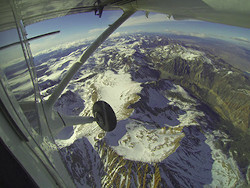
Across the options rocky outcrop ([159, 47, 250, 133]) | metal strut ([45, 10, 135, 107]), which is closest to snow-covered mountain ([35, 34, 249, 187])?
rocky outcrop ([159, 47, 250, 133])

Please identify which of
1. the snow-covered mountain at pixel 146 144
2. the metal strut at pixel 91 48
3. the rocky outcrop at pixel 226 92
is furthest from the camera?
the rocky outcrop at pixel 226 92

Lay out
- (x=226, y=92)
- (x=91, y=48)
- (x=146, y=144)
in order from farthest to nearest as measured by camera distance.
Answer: (x=226, y=92), (x=146, y=144), (x=91, y=48)

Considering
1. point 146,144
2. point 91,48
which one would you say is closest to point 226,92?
point 146,144

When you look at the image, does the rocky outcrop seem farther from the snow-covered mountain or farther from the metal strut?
the metal strut

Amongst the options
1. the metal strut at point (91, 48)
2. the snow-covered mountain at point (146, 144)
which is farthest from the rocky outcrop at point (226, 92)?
the metal strut at point (91, 48)

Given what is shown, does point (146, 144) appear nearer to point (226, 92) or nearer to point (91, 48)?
point (91, 48)

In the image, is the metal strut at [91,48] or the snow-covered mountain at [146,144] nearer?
the metal strut at [91,48]

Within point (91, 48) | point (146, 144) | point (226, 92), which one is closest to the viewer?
point (91, 48)

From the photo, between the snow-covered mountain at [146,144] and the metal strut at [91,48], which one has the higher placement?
the metal strut at [91,48]

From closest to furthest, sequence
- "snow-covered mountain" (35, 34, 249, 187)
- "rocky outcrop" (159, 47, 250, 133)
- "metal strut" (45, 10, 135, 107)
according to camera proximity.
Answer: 1. "metal strut" (45, 10, 135, 107)
2. "snow-covered mountain" (35, 34, 249, 187)
3. "rocky outcrop" (159, 47, 250, 133)

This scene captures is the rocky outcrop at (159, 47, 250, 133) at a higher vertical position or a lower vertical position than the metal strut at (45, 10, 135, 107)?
lower

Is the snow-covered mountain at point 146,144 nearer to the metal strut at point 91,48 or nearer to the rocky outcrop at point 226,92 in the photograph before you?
the rocky outcrop at point 226,92

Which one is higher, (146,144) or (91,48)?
Result: (91,48)
